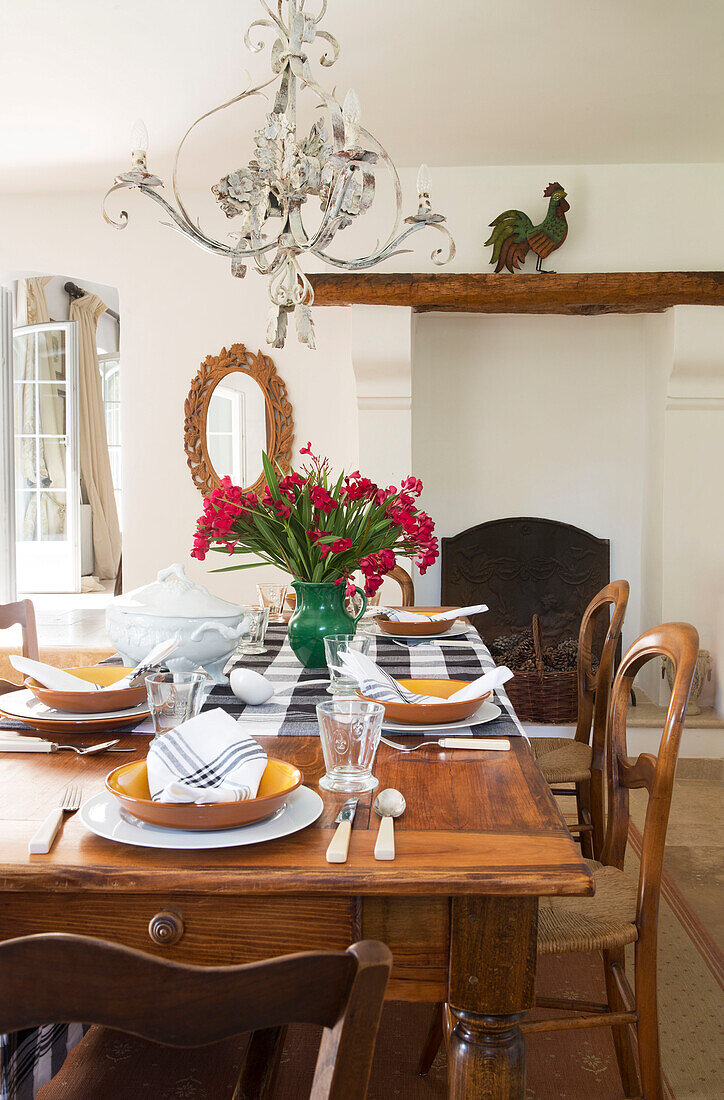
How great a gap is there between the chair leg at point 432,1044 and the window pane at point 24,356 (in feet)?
20.6

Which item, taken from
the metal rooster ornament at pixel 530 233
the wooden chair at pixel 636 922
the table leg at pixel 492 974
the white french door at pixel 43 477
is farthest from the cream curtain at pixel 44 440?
the table leg at pixel 492 974

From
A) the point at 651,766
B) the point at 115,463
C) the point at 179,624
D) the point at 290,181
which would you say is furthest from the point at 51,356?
the point at 651,766

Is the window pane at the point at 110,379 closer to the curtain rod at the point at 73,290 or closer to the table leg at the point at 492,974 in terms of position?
the curtain rod at the point at 73,290

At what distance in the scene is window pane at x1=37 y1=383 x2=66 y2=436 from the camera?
6.91m

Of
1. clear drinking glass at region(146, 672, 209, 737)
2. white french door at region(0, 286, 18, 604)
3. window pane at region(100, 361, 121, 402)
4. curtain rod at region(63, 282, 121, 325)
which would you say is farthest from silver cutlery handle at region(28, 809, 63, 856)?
window pane at region(100, 361, 121, 402)

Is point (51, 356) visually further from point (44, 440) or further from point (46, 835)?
point (46, 835)

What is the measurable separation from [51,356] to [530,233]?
15.0 ft

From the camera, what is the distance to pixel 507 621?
→ 4.13 meters

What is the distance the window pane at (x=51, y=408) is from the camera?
6910 mm

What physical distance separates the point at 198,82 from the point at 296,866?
2.94 metres

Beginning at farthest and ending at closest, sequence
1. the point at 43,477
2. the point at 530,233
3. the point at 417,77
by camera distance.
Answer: the point at 43,477 < the point at 530,233 < the point at 417,77

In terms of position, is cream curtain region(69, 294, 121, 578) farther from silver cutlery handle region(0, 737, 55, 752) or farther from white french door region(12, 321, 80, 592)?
silver cutlery handle region(0, 737, 55, 752)

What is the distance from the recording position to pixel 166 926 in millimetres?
928

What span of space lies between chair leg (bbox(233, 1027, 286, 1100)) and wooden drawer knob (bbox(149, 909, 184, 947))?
14 cm
